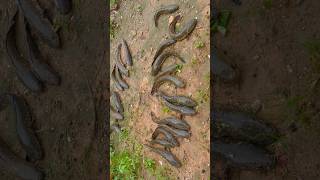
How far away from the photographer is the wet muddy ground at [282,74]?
11.9ft

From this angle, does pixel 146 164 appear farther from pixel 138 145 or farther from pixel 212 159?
pixel 212 159

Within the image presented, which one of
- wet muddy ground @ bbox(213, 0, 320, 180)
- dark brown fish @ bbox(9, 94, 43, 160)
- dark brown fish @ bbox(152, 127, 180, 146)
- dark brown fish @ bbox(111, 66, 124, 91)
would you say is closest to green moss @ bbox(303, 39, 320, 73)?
wet muddy ground @ bbox(213, 0, 320, 180)

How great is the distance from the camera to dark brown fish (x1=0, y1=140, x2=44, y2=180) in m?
5.44

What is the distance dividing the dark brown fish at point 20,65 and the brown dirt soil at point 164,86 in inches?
41.8

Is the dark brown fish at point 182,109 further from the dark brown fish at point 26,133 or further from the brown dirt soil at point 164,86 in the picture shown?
the dark brown fish at point 26,133

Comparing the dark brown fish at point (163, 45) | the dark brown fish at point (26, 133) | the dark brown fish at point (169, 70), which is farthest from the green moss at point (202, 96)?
the dark brown fish at point (26, 133)

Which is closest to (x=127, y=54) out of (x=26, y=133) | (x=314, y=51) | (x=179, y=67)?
(x=179, y=67)

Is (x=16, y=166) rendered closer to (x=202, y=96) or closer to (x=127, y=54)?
(x=127, y=54)

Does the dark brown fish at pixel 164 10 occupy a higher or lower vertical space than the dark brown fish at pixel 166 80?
higher

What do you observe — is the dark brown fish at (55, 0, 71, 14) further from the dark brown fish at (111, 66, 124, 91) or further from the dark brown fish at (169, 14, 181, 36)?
the dark brown fish at (169, 14, 181, 36)

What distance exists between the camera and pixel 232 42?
4027 millimetres

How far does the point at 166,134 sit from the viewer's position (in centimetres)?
441

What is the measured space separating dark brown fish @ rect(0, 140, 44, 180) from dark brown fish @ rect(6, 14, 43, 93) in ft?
2.68

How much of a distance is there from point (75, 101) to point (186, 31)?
1.56 metres
